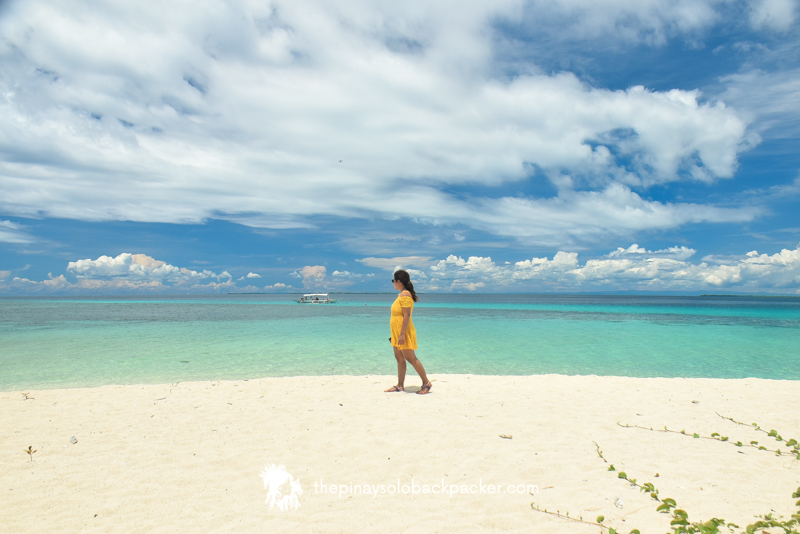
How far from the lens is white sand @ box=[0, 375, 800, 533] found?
383 centimetres

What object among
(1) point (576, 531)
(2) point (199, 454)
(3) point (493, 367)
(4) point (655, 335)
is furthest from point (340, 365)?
(4) point (655, 335)

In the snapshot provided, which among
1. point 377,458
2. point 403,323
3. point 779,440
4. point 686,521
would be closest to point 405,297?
point 403,323

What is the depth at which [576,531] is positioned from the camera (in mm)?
3527

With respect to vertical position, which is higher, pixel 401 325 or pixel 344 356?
pixel 401 325

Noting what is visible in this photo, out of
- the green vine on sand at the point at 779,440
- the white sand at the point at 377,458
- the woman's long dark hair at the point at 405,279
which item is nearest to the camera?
the white sand at the point at 377,458

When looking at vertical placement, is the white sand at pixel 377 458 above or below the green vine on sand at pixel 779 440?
below

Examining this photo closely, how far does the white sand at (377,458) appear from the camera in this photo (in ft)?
12.6

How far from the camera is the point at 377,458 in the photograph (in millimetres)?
5121

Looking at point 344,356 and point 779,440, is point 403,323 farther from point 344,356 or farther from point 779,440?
point 344,356

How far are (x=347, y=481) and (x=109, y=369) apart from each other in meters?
12.4

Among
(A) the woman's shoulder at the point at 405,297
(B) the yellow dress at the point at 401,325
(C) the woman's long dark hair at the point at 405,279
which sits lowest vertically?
(B) the yellow dress at the point at 401,325

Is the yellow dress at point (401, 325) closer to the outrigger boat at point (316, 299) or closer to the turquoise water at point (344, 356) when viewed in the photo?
the turquoise water at point (344, 356)

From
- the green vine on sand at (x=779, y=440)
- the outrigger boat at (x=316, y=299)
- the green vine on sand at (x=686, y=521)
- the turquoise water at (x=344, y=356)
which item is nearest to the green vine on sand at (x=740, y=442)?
the green vine on sand at (x=779, y=440)

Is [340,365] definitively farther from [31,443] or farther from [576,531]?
[576,531]
